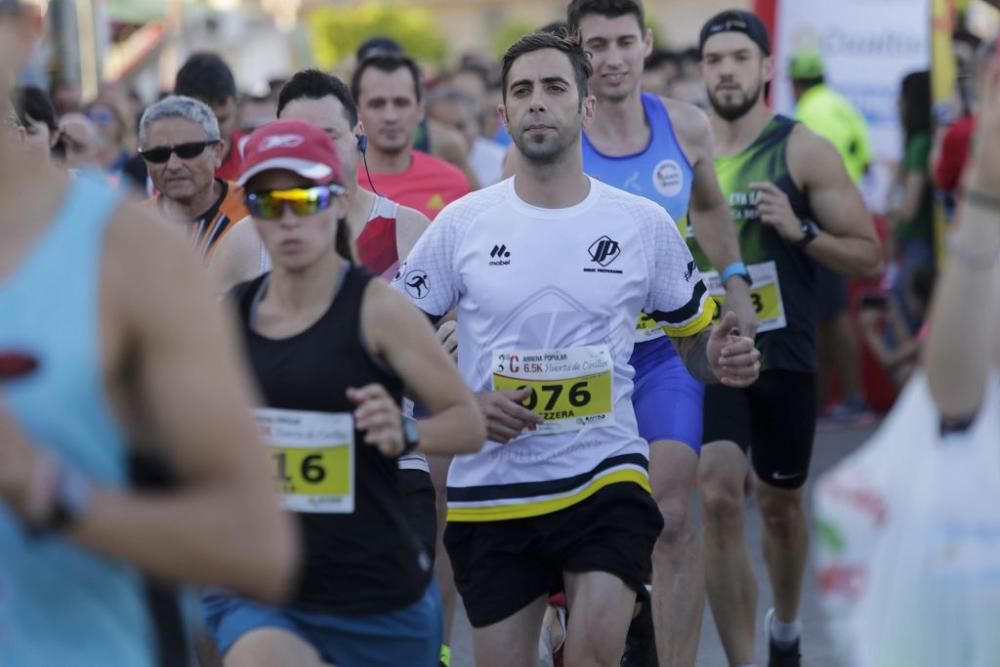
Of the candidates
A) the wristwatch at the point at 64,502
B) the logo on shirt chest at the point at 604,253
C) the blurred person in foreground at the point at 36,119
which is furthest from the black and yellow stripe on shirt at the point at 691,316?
the wristwatch at the point at 64,502

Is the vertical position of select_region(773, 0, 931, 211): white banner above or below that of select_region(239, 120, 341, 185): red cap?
below

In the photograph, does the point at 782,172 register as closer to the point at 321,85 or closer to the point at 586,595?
the point at 321,85

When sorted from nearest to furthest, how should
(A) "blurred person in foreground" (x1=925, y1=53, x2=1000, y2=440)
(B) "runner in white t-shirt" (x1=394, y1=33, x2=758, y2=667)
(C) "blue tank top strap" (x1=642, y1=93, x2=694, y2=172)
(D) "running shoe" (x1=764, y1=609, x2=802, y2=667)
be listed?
(A) "blurred person in foreground" (x1=925, y1=53, x2=1000, y2=440) → (B) "runner in white t-shirt" (x1=394, y1=33, x2=758, y2=667) → (C) "blue tank top strap" (x1=642, y1=93, x2=694, y2=172) → (D) "running shoe" (x1=764, y1=609, x2=802, y2=667)

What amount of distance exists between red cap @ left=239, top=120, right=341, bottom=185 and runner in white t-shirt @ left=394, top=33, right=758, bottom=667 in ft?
3.45

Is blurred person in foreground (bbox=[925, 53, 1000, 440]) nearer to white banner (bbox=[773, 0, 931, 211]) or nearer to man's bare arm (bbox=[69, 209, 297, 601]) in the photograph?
man's bare arm (bbox=[69, 209, 297, 601])

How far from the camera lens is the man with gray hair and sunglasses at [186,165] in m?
6.59

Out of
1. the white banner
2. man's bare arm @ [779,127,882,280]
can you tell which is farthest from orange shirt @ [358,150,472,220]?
the white banner

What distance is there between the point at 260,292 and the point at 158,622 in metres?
1.91

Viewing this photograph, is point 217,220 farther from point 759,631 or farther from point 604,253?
point 759,631

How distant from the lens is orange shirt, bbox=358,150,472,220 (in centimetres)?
777

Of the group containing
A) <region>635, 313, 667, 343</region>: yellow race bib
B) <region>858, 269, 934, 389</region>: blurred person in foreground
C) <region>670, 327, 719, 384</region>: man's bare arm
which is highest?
<region>670, 327, 719, 384</region>: man's bare arm

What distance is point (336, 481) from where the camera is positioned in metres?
4.04

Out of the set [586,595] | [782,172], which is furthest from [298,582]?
[782,172]

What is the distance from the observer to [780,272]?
285 inches
